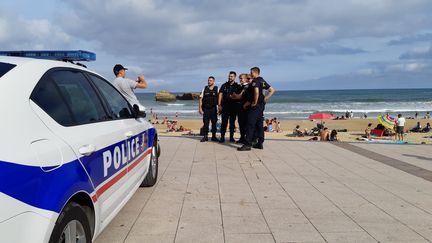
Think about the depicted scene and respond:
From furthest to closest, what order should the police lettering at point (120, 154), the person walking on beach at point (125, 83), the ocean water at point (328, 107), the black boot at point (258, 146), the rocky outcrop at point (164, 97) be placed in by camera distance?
the rocky outcrop at point (164, 97), the ocean water at point (328, 107), the black boot at point (258, 146), the person walking on beach at point (125, 83), the police lettering at point (120, 154)

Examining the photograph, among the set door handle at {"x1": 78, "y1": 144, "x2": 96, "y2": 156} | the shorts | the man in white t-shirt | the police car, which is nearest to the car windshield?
the police car

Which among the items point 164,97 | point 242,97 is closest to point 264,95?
point 242,97

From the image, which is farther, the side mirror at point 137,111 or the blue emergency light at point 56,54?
the side mirror at point 137,111

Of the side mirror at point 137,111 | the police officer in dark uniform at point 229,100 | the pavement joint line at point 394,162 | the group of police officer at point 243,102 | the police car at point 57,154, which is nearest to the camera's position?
the police car at point 57,154

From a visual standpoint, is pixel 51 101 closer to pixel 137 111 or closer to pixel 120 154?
pixel 120 154

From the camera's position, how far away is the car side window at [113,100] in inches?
131

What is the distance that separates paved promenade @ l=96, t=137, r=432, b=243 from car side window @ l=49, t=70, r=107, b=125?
119 centimetres

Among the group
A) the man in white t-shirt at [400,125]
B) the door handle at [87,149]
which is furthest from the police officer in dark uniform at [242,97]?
the man in white t-shirt at [400,125]

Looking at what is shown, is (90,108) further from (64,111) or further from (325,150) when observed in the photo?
(325,150)

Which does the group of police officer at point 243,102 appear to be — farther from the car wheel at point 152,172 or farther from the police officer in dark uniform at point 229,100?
the car wheel at point 152,172

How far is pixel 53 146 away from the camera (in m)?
2.02

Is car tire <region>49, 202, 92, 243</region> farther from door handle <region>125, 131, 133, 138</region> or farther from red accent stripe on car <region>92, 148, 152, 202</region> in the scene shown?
door handle <region>125, 131, 133, 138</region>

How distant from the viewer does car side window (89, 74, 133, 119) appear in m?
3.32

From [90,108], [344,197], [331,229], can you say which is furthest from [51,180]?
[344,197]
